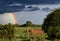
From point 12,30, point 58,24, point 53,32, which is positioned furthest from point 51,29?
point 12,30

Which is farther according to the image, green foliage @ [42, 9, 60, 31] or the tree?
green foliage @ [42, 9, 60, 31]

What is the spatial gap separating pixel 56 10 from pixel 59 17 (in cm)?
118

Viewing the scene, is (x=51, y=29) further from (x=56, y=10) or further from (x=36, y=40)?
(x=36, y=40)

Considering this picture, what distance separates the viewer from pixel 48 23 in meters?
32.4

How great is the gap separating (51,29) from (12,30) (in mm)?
5301

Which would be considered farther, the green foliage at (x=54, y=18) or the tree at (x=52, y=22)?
the green foliage at (x=54, y=18)

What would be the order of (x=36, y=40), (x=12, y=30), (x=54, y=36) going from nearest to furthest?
(x=36, y=40), (x=54, y=36), (x=12, y=30)

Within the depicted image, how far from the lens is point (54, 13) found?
31328 mm

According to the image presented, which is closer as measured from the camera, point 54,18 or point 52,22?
point 54,18

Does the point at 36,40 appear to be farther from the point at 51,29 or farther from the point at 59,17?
the point at 59,17

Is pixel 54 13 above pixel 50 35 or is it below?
above

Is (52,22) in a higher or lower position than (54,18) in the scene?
lower

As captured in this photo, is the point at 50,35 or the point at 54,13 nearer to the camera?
the point at 50,35

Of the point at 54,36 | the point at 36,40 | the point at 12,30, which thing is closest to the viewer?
the point at 36,40
